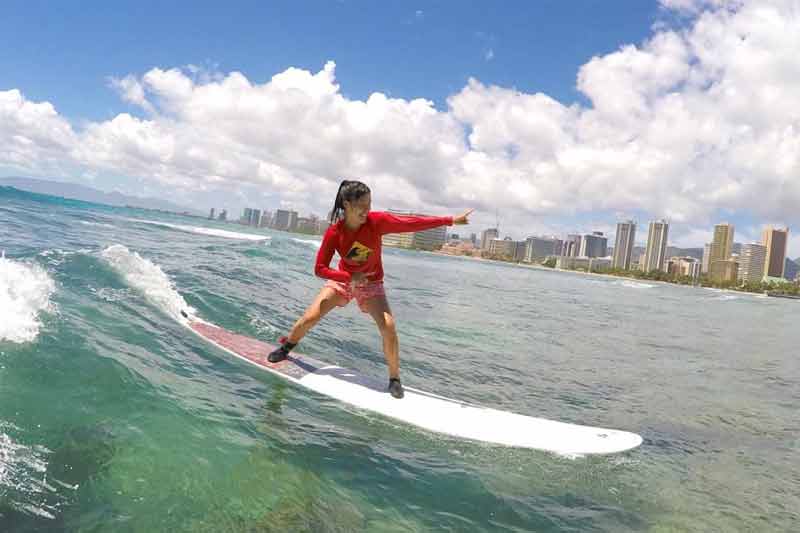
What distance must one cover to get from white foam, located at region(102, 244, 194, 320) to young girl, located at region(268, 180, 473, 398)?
3.40 metres

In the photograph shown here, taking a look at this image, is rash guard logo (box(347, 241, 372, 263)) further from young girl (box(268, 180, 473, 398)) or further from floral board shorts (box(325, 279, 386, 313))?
floral board shorts (box(325, 279, 386, 313))

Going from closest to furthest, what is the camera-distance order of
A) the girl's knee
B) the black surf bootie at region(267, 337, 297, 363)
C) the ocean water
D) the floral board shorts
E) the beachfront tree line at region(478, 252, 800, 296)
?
the ocean water
the girl's knee
the floral board shorts
the black surf bootie at region(267, 337, 297, 363)
the beachfront tree line at region(478, 252, 800, 296)

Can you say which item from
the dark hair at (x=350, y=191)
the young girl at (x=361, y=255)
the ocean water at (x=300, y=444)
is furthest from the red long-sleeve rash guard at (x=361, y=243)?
the ocean water at (x=300, y=444)

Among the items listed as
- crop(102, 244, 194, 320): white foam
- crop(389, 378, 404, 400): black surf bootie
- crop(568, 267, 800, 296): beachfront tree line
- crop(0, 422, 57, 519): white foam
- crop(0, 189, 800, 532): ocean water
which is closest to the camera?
crop(0, 422, 57, 519): white foam

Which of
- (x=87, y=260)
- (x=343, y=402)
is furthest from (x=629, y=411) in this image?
(x=87, y=260)

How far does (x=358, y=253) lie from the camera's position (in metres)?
5.77

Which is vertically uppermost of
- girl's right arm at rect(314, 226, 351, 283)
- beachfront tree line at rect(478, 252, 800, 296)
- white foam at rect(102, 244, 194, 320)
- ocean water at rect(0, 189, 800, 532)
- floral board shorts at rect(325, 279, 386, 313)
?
beachfront tree line at rect(478, 252, 800, 296)

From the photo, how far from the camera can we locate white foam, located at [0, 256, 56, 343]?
4867mm

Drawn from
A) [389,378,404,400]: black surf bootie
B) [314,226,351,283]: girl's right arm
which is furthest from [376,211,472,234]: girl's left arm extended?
[389,378,404,400]: black surf bootie

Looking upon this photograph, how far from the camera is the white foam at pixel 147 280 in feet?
27.5

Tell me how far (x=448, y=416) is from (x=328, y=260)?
220cm

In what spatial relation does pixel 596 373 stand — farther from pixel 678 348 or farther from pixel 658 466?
pixel 678 348

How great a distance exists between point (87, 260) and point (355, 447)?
8531 mm

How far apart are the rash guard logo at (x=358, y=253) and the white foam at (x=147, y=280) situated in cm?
366
